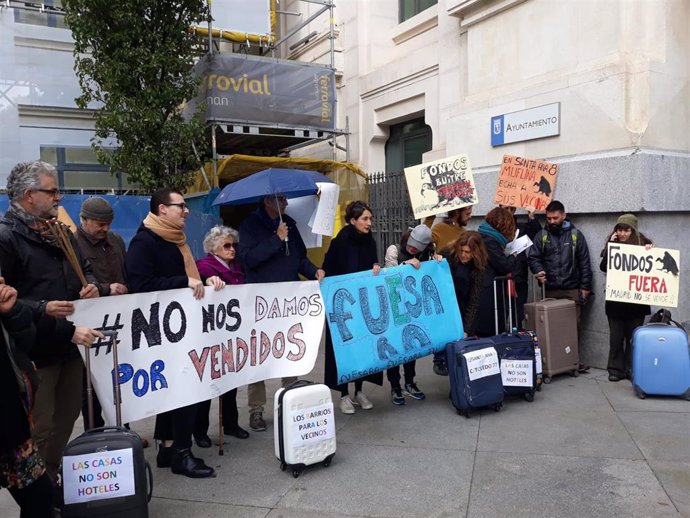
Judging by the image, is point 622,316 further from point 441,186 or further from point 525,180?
point 441,186

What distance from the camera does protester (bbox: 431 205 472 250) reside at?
6535mm

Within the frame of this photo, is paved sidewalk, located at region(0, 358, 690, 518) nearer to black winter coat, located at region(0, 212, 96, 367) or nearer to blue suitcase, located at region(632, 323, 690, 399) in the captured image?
blue suitcase, located at region(632, 323, 690, 399)

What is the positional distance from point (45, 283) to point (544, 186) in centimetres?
559

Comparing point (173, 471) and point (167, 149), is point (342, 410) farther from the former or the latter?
point (167, 149)

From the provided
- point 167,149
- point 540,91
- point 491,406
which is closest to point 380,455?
point 491,406

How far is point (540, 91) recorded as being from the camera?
23.8 ft

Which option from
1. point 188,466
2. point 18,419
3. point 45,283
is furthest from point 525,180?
point 18,419

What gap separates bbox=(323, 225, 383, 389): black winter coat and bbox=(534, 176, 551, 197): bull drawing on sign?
2691 millimetres

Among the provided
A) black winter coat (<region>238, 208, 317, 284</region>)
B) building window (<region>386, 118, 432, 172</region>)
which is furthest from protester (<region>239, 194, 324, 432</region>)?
building window (<region>386, 118, 432, 172</region>)

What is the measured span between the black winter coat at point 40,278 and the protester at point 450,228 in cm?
404

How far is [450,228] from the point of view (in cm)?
664

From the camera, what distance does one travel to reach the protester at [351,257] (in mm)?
5238

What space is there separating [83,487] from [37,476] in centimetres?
35

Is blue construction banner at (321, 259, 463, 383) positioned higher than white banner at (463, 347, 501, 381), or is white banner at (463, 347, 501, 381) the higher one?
blue construction banner at (321, 259, 463, 383)
